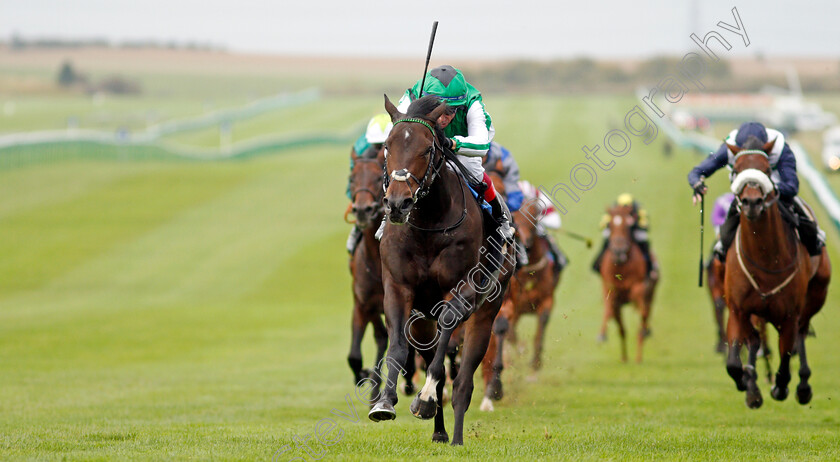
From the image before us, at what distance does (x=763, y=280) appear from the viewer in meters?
10.5

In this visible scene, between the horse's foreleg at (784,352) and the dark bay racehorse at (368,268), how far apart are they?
12.4 feet

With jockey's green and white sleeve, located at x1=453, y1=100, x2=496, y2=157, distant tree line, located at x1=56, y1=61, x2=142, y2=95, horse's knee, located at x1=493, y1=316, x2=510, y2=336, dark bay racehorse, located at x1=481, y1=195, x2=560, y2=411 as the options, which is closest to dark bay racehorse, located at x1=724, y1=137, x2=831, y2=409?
dark bay racehorse, located at x1=481, y1=195, x2=560, y2=411

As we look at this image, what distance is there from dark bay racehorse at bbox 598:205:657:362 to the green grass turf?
813 millimetres

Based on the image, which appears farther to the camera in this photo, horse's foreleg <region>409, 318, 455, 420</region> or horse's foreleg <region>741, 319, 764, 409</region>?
horse's foreleg <region>741, 319, 764, 409</region>

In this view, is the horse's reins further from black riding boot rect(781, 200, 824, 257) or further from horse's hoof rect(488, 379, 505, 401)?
black riding boot rect(781, 200, 824, 257)

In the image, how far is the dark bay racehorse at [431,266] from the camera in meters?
7.57

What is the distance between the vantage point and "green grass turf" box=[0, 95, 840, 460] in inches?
341

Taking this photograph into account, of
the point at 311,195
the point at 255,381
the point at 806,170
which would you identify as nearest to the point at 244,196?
the point at 311,195

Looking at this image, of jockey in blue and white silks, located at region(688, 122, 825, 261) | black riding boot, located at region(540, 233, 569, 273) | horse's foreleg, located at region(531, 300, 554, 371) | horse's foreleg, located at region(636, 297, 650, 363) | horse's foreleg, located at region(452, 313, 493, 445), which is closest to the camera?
horse's foreleg, located at region(452, 313, 493, 445)

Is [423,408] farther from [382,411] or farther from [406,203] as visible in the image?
[406,203]

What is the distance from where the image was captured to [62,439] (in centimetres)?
834

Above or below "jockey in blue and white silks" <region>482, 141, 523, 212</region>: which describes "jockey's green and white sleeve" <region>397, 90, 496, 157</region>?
above

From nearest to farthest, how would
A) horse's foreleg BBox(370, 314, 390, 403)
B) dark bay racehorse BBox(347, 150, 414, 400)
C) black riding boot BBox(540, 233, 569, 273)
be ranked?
dark bay racehorse BBox(347, 150, 414, 400) → horse's foreleg BBox(370, 314, 390, 403) → black riding boot BBox(540, 233, 569, 273)

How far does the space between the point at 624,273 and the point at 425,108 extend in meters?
11.3
